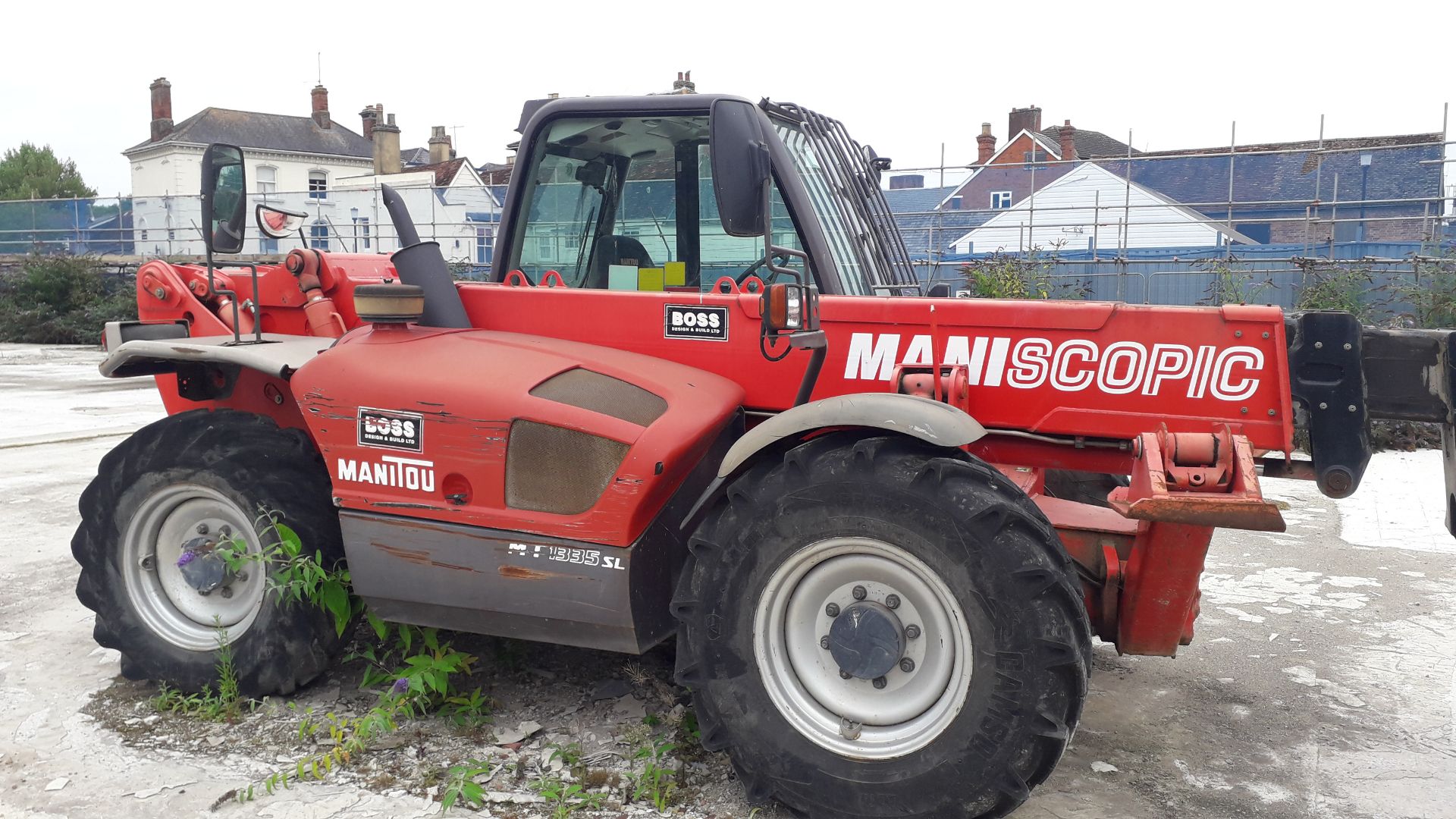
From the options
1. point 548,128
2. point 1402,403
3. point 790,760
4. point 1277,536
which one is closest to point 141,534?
point 548,128

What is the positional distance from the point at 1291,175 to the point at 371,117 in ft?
138

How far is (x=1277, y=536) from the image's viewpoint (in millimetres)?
7281

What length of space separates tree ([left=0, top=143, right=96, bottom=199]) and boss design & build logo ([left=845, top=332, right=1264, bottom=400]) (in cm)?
6176

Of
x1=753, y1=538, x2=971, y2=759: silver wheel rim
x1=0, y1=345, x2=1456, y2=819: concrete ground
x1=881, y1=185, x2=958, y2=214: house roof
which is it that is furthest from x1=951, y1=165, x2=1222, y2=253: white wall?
x1=753, y1=538, x2=971, y2=759: silver wheel rim

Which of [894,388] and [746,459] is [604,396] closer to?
[746,459]

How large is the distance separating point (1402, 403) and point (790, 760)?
217 cm

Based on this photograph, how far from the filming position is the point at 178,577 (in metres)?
4.47

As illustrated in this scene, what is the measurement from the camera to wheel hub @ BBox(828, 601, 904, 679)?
3.30 m

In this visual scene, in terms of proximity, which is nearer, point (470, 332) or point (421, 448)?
point (421, 448)

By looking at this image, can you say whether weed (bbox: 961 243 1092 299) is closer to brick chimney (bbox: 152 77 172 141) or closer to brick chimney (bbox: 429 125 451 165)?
brick chimney (bbox: 429 125 451 165)

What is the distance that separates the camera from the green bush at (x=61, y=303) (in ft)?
84.0

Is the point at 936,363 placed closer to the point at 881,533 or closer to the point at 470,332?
the point at 881,533

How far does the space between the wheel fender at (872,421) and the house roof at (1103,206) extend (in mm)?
16401

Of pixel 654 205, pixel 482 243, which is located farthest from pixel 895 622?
pixel 482 243
